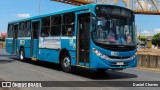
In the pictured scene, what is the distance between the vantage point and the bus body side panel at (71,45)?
626 inches

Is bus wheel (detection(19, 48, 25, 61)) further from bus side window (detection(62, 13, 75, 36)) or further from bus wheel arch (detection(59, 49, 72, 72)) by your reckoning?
bus side window (detection(62, 13, 75, 36))

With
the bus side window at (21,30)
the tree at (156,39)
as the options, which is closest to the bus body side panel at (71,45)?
the bus side window at (21,30)

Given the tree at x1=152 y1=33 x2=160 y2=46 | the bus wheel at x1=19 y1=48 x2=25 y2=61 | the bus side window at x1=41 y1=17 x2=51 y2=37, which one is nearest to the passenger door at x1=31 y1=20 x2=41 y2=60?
the bus side window at x1=41 y1=17 x2=51 y2=37

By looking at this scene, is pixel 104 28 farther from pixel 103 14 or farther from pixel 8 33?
pixel 8 33

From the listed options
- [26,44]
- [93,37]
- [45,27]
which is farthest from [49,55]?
[93,37]

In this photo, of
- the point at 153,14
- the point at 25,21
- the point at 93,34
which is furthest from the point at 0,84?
the point at 153,14

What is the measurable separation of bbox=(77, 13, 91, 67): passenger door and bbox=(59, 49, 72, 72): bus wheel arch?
1.17 metres

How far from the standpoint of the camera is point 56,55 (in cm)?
1795

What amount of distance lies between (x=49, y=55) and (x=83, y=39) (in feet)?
13.4

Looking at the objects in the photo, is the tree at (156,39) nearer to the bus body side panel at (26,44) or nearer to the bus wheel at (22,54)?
the bus body side panel at (26,44)

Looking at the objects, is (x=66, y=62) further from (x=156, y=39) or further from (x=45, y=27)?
(x=156, y=39)

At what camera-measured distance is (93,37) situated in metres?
14.4

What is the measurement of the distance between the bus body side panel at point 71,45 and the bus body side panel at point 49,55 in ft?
3.32

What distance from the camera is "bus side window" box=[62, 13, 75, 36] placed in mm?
16266
